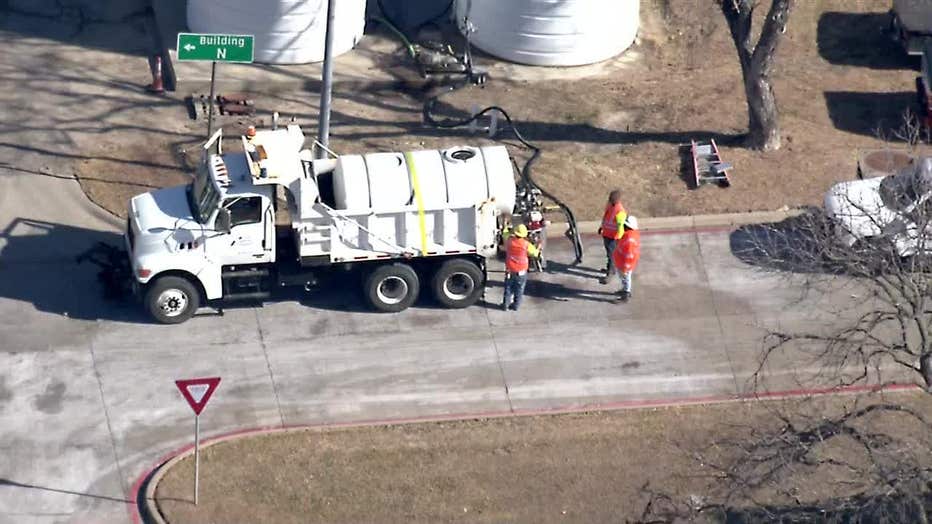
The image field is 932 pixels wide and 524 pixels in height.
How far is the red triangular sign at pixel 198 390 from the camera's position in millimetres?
18078

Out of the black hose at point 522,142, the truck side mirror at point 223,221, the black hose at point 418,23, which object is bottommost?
the black hose at point 522,142

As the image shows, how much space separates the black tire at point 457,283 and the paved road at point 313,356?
0.22 metres

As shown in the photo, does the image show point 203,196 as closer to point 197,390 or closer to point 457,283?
point 457,283

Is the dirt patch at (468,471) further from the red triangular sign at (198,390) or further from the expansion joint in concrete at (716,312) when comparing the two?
the red triangular sign at (198,390)

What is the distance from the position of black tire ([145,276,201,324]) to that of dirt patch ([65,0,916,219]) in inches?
127

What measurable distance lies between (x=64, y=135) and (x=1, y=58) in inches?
126

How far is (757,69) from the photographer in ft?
86.4

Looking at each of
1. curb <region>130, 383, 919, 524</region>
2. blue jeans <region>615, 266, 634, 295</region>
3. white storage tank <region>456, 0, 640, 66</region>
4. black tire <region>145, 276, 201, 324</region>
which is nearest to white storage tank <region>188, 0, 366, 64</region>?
white storage tank <region>456, 0, 640, 66</region>

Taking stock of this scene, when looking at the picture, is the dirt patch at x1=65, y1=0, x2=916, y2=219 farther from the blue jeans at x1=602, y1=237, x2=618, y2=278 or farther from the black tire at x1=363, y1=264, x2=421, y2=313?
the black tire at x1=363, y1=264, x2=421, y2=313

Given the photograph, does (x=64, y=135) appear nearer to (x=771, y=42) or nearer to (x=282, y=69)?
(x=282, y=69)

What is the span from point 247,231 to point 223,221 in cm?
39

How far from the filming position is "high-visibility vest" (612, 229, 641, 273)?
74.1ft

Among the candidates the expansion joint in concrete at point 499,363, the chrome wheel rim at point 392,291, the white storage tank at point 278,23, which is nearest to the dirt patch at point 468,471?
the expansion joint in concrete at point 499,363

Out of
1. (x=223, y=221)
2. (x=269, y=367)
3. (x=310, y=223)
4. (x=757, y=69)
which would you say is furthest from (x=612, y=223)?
(x=223, y=221)
